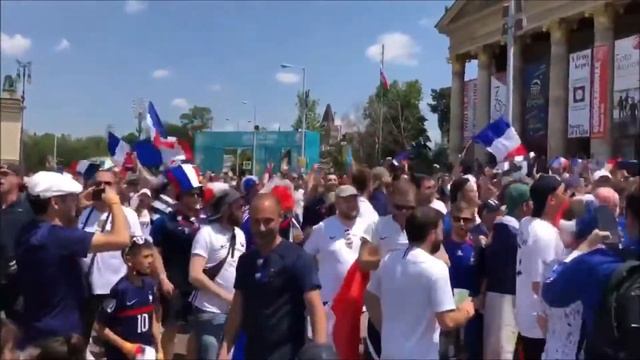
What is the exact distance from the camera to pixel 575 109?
34375 millimetres

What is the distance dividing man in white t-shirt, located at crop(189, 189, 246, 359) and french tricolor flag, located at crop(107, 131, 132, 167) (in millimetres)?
7616

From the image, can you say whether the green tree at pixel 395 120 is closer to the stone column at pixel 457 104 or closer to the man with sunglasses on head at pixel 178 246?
the stone column at pixel 457 104

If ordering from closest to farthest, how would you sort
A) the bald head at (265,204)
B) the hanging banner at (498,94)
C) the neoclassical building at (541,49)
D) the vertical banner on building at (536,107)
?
the bald head at (265,204), the neoclassical building at (541,49), the hanging banner at (498,94), the vertical banner on building at (536,107)

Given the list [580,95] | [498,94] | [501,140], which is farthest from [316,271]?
[498,94]

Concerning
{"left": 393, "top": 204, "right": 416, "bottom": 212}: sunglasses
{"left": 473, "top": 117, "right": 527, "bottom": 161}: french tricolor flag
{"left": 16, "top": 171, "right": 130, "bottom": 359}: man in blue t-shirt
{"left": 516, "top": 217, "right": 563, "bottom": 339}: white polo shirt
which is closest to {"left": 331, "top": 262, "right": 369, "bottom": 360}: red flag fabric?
{"left": 393, "top": 204, "right": 416, "bottom": 212}: sunglasses

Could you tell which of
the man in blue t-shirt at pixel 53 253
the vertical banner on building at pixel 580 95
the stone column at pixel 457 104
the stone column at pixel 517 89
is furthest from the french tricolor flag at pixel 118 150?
the stone column at pixel 457 104

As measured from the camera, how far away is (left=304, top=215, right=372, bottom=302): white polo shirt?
7.47 meters

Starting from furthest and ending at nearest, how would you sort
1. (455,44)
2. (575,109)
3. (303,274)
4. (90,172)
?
(455,44) < (575,109) < (90,172) < (303,274)

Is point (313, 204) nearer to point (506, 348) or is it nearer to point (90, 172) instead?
point (90, 172)

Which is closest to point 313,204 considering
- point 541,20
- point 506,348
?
point 506,348

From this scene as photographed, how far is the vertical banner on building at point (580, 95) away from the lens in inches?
1310

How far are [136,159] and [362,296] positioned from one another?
831 cm

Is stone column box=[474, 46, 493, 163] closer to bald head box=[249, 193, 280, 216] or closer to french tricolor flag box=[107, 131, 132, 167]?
french tricolor flag box=[107, 131, 132, 167]

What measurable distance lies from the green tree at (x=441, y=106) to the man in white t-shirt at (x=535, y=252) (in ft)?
243
